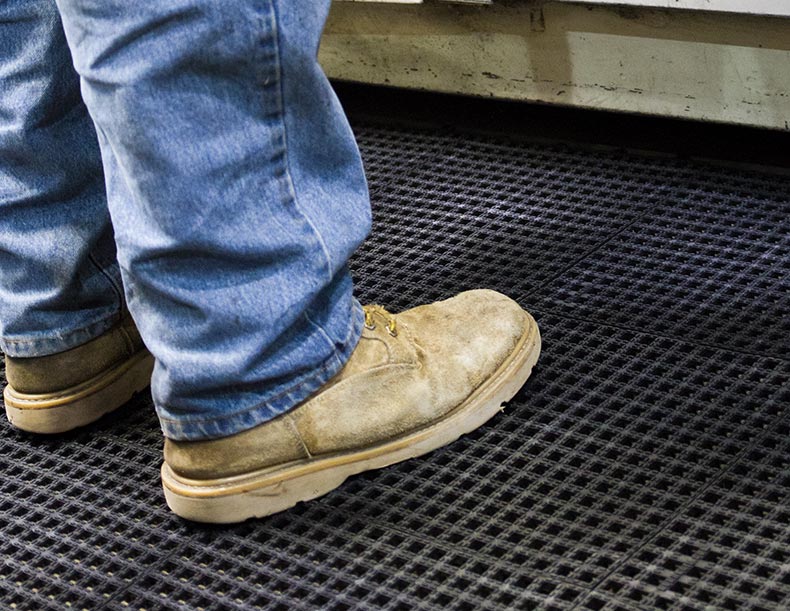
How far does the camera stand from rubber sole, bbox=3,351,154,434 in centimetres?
147

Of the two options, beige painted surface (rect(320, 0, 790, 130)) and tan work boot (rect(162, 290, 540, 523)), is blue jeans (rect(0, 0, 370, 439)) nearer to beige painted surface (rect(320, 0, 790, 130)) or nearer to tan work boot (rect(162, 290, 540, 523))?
tan work boot (rect(162, 290, 540, 523))

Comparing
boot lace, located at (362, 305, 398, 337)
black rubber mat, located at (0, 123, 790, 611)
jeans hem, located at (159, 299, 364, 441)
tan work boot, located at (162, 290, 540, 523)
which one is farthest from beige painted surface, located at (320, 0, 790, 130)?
jeans hem, located at (159, 299, 364, 441)

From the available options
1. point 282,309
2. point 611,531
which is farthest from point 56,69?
point 611,531

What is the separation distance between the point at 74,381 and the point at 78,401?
3 cm

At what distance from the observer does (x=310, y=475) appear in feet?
4.38

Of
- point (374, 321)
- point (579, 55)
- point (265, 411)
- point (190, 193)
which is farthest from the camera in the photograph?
point (579, 55)

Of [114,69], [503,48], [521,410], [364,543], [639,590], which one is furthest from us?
[503,48]

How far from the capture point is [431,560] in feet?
4.08

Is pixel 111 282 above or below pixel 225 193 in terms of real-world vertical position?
below

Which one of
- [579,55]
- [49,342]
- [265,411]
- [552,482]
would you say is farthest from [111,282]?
[579,55]

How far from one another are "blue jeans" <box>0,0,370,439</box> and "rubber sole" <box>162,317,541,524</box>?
2.7 inches

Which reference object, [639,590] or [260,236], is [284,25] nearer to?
[260,236]

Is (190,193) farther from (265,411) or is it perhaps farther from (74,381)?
(74,381)

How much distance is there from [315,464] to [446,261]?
571 millimetres
